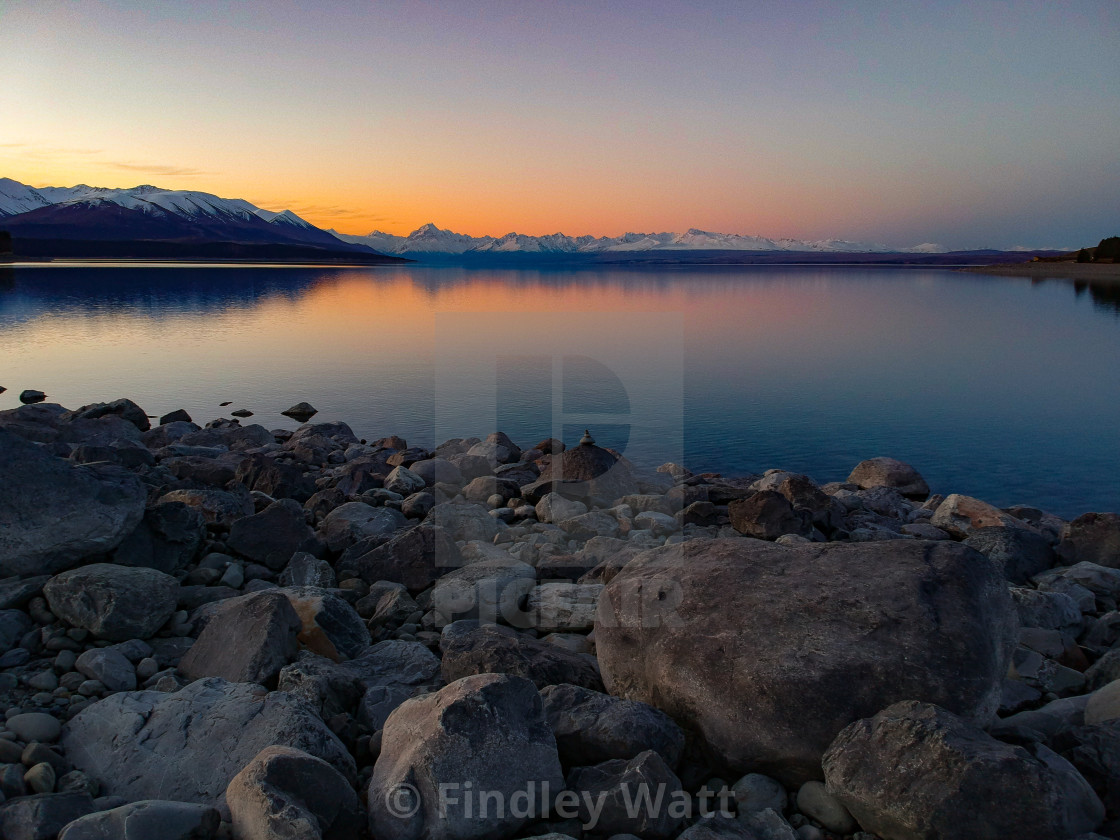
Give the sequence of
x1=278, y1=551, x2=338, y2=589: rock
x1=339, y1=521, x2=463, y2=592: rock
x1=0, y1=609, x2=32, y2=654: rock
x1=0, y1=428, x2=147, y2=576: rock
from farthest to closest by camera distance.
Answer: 1. x1=339, y1=521, x2=463, y2=592: rock
2. x1=278, y1=551, x2=338, y2=589: rock
3. x1=0, y1=428, x2=147, y2=576: rock
4. x1=0, y1=609, x2=32, y2=654: rock

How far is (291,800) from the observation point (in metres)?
3.88

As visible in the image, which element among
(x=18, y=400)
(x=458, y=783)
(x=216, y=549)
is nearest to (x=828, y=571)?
(x=458, y=783)

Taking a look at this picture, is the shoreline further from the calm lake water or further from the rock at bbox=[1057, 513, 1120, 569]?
the rock at bbox=[1057, 513, 1120, 569]

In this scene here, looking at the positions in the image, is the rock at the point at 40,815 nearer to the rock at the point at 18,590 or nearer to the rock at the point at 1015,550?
the rock at the point at 18,590

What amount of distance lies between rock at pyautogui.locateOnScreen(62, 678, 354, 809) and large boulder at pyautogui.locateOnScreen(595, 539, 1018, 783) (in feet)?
7.68

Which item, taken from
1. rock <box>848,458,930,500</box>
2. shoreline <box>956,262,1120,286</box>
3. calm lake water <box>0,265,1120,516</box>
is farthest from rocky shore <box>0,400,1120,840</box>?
shoreline <box>956,262,1120,286</box>

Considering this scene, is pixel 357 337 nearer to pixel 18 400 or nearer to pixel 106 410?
pixel 18 400

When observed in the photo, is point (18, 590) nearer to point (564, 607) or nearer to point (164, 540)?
point (164, 540)

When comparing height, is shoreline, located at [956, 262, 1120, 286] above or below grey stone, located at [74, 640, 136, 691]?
above

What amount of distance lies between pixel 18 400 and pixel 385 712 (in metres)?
25.2

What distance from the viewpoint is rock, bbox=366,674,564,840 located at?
411cm

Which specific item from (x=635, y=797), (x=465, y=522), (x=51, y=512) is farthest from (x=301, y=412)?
(x=635, y=797)

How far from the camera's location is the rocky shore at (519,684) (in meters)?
4.08

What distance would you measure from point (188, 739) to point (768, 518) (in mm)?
7352
